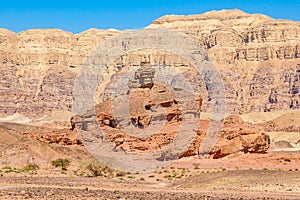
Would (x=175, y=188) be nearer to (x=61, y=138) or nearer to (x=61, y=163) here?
(x=61, y=163)

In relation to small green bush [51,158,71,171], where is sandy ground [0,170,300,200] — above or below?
above

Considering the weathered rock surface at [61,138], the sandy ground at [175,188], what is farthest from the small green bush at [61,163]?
the sandy ground at [175,188]

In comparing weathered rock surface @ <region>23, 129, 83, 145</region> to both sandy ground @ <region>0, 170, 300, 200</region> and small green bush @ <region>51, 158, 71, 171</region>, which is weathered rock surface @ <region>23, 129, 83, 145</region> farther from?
sandy ground @ <region>0, 170, 300, 200</region>

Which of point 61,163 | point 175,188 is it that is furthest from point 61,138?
point 175,188

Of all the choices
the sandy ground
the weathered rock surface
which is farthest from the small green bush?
the sandy ground

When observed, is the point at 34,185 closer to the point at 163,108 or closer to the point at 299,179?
the point at 299,179

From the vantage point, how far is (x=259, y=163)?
51344 mm

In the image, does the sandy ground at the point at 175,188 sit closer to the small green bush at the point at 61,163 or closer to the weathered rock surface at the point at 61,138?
the small green bush at the point at 61,163

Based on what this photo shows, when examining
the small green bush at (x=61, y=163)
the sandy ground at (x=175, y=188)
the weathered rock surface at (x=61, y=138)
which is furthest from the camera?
the weathered rock surface at (x=61, y=138)

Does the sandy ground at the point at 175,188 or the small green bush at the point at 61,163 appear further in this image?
the small green bush at the point at 61,163

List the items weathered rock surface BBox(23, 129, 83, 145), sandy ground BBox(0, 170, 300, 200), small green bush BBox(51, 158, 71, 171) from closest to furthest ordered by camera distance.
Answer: sandy ground BBox(0, 170, 300, 200)
small green bush BBox(51, 158, 71, 171)
weathered rock surface BBox(23, 129, 83, 145)

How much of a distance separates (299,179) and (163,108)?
64.4 feet

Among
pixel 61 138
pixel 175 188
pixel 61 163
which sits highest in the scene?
pixel 61 138

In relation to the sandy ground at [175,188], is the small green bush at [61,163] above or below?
below
